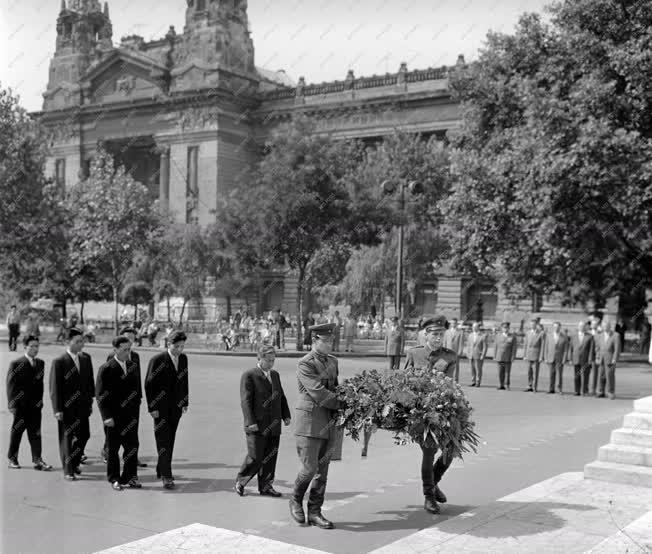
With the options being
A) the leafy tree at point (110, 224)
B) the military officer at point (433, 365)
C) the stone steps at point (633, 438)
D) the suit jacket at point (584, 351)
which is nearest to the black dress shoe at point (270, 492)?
the military officer at point (433, 365)

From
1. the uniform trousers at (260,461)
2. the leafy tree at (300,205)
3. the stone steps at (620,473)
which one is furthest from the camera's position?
the leafy tree at (300,205)

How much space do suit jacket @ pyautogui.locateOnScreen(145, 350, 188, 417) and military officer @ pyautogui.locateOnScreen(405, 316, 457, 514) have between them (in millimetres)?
2467

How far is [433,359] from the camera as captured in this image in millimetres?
8195

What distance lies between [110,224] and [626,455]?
37.9 m

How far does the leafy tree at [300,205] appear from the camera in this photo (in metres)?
31.8

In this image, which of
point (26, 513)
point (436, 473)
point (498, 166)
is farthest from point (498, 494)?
point (498, 166)

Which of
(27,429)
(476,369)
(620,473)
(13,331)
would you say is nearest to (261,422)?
(27,429)

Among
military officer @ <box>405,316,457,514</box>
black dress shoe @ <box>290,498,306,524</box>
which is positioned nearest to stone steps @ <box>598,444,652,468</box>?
military officer @ <box>405,316,457,514</box>

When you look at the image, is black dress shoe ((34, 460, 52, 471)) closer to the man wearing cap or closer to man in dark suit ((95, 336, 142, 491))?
man in dark suit ((95, 336, 142, 491))

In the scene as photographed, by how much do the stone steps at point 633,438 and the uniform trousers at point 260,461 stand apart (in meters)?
3.94

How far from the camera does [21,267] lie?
43438 millimetres

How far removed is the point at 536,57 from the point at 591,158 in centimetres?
661

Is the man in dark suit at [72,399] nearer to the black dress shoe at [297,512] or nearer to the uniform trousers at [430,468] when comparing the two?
the black dress shoe at [297,512]

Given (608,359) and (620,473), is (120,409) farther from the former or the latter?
(608,359)
